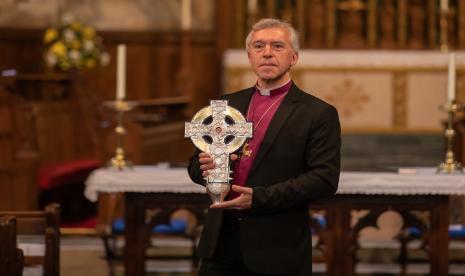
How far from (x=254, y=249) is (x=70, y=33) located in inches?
360

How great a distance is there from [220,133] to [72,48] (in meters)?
9.06

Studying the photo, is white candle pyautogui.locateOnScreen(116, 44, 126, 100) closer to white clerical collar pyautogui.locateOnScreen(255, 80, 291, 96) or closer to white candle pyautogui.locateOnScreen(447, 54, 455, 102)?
white candle pyautogui.locateOnScreen(447, 54, 455, 102)

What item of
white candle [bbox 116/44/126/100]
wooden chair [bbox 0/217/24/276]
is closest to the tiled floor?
white candle [bbox 116/44/126/100]

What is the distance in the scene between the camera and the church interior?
645 centimetres

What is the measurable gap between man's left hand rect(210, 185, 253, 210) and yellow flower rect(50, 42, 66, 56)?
8977 millimetres

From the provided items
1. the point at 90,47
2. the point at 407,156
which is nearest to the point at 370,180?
the point at 407,156

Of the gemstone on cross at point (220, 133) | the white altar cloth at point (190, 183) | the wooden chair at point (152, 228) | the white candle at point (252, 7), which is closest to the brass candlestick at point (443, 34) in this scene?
the white candle at point (252, 7)

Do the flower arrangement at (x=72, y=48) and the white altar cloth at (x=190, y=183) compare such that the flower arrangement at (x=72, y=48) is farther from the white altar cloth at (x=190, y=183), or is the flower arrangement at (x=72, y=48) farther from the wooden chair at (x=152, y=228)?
the white altar cloth at (x=190, y=183)

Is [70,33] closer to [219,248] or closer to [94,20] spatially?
[94,20]

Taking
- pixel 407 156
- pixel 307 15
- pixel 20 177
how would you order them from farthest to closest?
1. pixel 307 15
2. pixel 407 156
3. pixel 20 177

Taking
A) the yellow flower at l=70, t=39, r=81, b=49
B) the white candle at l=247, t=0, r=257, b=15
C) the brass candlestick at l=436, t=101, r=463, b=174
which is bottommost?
the brass candlestick at l=436, t=101, r=463, b=174

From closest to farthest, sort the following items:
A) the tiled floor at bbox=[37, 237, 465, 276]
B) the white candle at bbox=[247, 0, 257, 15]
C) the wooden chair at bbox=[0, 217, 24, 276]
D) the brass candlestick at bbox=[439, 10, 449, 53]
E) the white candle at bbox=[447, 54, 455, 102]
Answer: the wooden chair at bbox=[0, 217, 24, 276], the white candle at bbox=[447, 54, 455, 102], the tiled floor at bbox=[37, 237, 465, 276], the white candle at bbox=[247, 0, 257, 15], the brass candlestick at bbox=[439, 10, 449, 53]

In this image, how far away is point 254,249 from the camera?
3.78 meters

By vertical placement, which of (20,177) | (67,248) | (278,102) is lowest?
(67,248)
